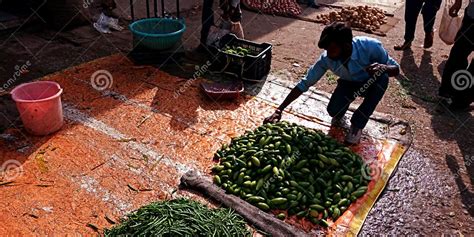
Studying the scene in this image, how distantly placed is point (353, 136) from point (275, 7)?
20.2ft

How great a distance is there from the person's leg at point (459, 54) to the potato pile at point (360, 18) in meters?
3.38

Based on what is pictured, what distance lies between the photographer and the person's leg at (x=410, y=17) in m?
7.14

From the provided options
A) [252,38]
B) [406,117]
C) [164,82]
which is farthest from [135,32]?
[406,117]

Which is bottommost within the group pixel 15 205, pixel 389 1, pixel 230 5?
pixel 389 1

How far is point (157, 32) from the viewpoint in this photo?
6.44 meters

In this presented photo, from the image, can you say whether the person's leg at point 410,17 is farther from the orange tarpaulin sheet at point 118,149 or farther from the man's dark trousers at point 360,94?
the orange tarpaulin sheet at point 118,149

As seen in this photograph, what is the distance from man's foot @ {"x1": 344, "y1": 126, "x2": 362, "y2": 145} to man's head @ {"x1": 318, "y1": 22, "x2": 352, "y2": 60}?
1068 millimetres

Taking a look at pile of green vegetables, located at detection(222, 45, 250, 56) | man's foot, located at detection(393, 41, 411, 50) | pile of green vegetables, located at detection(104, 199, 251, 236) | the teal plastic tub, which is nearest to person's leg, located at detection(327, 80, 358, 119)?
pile of green vegetables, located at detection(222, 45, 250, 56)

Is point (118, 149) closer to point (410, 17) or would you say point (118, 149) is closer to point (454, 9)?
point (454, 9)

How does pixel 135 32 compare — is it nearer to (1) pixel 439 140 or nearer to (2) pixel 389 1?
(1) pixel 439 140

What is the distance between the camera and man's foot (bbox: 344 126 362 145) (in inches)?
174

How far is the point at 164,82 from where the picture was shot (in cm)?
575

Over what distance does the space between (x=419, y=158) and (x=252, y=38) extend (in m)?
4.54

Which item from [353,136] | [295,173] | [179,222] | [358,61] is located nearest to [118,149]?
[179,222]
